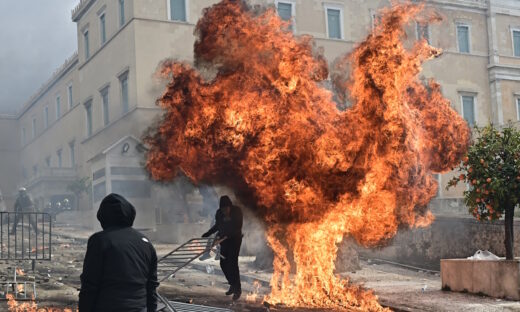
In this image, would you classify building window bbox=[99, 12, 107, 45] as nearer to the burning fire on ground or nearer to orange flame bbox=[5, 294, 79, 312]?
the burning fire on ground

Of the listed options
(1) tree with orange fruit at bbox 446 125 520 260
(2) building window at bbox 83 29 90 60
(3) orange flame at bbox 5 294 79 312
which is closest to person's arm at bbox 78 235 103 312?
(3) orange flame at bbox 5 294 79 312

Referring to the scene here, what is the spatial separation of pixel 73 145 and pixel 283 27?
32.5 m

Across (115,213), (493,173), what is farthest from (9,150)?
(115,213)

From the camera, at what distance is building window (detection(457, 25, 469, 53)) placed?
123ft

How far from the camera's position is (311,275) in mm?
10984

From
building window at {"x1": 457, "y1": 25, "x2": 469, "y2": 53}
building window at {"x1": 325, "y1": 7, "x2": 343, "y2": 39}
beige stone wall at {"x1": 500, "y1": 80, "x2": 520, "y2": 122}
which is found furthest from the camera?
beige stone wall at {"x1": 500, "y1": 80, "x2": 520, "y2": 122}

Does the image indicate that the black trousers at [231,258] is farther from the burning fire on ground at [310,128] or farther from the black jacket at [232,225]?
the burning fire on ground at [310,128]

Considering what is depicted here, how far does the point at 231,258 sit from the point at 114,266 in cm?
625

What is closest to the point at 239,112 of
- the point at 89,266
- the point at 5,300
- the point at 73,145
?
the point at 5,300

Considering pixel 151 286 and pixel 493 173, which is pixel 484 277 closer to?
pixel 493 173

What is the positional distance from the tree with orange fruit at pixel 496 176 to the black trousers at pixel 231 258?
15.9 ft

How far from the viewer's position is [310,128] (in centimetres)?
1112

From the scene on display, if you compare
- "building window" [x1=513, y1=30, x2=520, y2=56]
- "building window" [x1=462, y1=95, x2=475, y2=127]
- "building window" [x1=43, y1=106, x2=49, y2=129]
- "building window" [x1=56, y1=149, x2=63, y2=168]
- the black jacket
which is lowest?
the black jacket

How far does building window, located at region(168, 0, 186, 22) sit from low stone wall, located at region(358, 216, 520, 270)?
15.8 meters
